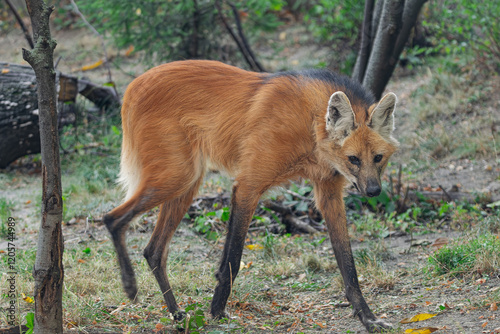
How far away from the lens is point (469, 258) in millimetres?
3518

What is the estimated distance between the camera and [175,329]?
3.05 meters

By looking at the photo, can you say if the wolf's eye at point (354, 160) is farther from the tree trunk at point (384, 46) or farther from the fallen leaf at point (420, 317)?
the tree trunk at point (384, 46)

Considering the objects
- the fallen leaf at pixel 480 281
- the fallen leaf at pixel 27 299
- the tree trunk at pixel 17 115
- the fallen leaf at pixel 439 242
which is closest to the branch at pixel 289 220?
the fallen leaf at pixel 439 242

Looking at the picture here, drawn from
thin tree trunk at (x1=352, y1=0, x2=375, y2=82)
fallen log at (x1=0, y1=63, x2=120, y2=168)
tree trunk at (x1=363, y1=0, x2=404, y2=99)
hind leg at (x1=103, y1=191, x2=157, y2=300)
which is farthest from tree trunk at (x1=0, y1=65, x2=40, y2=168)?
tree trunk at (x1=363, y1=0, x2=404, y2=99)

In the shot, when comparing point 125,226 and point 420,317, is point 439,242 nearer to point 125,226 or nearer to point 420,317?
point 420,317

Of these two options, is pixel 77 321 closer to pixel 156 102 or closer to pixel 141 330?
pixel 141 330

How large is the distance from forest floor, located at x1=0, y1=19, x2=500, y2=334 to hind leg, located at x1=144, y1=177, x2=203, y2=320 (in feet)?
0.40

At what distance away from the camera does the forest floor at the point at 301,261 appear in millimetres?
3080

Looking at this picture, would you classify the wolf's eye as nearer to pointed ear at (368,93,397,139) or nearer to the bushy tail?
pointed ear at (368,93,397,139)

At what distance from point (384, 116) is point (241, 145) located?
98 cm

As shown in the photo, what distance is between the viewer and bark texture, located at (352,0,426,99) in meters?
4.82

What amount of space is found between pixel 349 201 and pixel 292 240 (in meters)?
0.91

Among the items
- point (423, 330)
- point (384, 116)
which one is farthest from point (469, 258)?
point (384, 116)

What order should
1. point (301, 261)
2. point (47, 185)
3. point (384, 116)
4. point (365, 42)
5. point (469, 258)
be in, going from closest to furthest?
point (47, 185), point (384, 116), point (469, 258), point (301, 261), point (365, 42)
